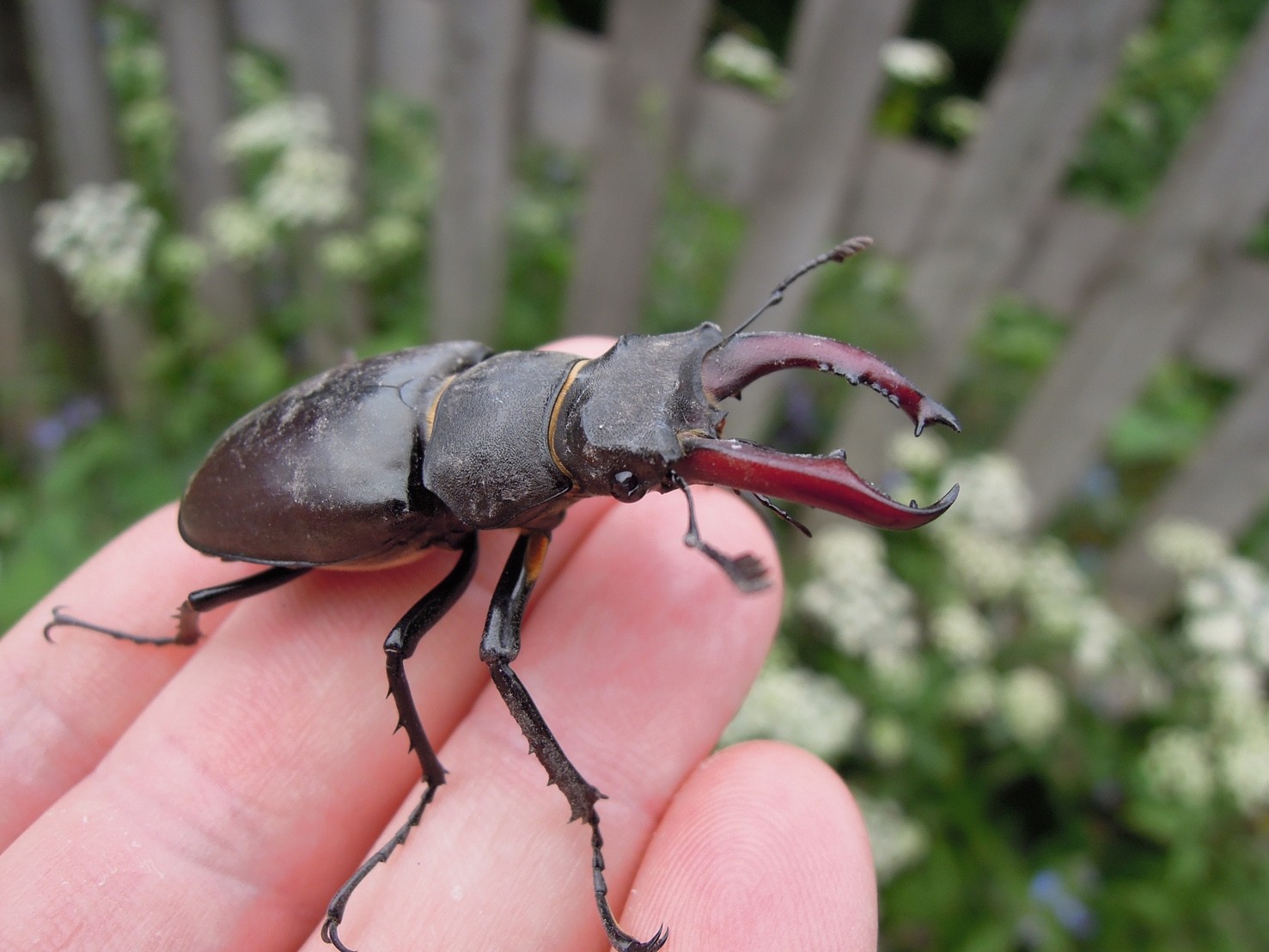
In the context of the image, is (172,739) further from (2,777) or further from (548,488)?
(548,488)

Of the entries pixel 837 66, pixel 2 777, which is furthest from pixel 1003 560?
pixel 2 777

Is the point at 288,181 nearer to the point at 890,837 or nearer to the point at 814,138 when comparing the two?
the point at 814,138

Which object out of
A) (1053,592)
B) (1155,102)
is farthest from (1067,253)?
(1155,102)

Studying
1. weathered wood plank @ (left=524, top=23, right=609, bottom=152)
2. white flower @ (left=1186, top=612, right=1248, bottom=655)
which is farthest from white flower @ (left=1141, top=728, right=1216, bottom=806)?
weathered wood plank @ (left=524, top=23, right=609, bottom=152)

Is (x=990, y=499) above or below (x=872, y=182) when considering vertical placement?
below

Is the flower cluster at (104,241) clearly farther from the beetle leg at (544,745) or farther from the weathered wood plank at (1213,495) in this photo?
the weathered wood plank at (1213,495)

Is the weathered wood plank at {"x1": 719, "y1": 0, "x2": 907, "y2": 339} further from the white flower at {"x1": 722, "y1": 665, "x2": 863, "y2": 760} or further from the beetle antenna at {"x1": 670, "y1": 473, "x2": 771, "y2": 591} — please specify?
the beetle antenna at {"x1": 670, "y1": 473, "x2": 771, "y2": 591}
